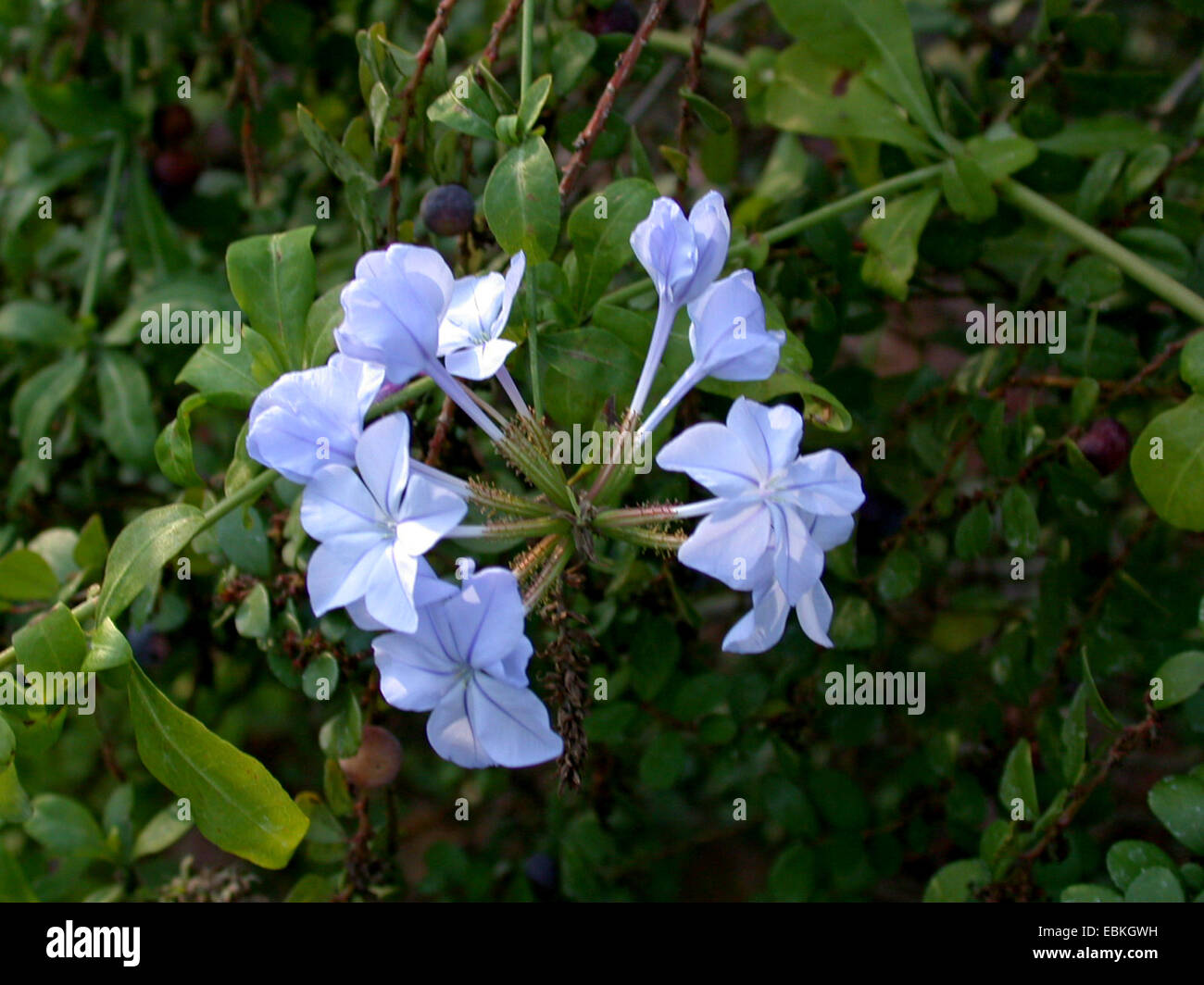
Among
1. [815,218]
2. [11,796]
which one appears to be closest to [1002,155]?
[815,218]

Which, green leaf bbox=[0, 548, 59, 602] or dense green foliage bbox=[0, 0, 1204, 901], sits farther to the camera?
green leaf bbox=[0, 548, 59, 602]

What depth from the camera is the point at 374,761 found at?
140 centimetres

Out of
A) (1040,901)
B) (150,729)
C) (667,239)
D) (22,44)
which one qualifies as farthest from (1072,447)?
(22,44)

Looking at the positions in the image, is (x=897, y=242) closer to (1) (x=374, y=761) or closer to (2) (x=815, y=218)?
(2) (x=815, y=218)

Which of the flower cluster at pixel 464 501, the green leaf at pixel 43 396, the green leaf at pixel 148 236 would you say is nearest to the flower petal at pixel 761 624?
the flower cluster at pixel 464 501

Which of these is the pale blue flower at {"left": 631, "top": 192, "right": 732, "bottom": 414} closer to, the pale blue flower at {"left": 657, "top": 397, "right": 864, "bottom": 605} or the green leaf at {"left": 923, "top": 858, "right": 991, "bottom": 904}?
the pale blue flower at {"left": 657, "top": 397, "right": 864, "bottom": 605}

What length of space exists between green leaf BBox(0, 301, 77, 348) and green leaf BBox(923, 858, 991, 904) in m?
1.58

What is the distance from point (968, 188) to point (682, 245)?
24.1 inches

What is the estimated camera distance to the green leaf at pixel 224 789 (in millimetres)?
1116

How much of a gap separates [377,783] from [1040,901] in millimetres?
864

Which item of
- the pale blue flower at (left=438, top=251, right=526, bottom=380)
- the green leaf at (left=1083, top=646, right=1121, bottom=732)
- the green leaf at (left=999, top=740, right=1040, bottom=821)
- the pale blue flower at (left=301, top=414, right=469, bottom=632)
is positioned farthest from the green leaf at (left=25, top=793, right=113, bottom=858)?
the green leaf at (left=1083, top=646, right=1121, bottom=732)

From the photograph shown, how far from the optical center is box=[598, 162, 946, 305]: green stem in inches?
51.3

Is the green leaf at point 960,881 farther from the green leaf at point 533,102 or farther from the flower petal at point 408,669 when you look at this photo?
the green leaf at point 533,102

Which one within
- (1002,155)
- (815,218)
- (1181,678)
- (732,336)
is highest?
(1002,155)
